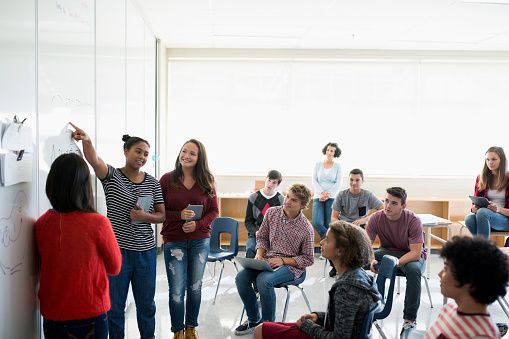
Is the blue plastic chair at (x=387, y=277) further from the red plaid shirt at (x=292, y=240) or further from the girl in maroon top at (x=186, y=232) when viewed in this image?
the girl in maroon top at (x=186, y=232)

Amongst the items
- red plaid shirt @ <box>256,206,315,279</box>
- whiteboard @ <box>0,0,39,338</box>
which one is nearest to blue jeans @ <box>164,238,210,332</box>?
red plaid shirt @ <box>256,206,315,279</box>

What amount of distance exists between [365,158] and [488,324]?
17.8ft

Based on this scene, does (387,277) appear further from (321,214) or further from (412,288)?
(321,214)

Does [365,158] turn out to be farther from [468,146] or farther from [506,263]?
[506,263]

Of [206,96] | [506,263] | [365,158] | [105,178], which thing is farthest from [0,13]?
[365,158]

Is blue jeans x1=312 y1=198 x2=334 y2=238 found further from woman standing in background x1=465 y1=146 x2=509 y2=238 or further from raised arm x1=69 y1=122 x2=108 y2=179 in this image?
raised arm x1=69 y1=122 x2=108 y2=179

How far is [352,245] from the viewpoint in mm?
2262

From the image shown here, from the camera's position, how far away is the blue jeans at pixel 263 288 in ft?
10.6

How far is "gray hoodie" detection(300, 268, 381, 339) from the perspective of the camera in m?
2.08

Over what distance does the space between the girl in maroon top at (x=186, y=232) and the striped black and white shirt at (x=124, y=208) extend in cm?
29

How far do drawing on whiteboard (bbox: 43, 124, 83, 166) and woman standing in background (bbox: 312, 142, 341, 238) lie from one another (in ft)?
12.9

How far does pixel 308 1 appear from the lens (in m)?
4.45

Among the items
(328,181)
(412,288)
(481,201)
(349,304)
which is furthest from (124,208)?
(328,181)

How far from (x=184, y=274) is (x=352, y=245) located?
130cm
